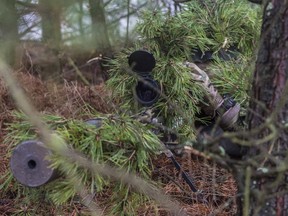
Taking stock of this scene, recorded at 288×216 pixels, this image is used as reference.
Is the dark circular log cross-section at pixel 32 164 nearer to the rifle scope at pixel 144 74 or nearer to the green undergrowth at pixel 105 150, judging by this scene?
the green undergrowth at pixel 105 150

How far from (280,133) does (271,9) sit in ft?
1.46

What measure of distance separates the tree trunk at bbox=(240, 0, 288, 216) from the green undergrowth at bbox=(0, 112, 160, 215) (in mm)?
638

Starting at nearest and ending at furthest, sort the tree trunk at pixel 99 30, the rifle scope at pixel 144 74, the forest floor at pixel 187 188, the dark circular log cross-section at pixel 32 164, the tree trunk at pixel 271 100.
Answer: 1. the tree trunk at pixel 271 100
2. the dark circular log cross-section at pixel 32 164
3. the rifle scope at pixel 144 74
4. the forest floor at pixel 187 188
5. the tree trunk at pixel 99 30

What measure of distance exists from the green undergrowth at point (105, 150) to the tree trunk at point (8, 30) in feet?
9.84

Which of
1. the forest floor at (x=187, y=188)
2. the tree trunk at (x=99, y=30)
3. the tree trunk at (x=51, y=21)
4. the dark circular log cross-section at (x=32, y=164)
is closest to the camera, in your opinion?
the dark circular log cross-section at (x=32, y=164)

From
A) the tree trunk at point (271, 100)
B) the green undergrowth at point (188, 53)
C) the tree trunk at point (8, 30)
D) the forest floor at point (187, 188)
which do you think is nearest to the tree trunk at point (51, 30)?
the tree trunk at point (8, 30)

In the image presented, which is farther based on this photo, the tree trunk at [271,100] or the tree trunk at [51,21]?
the tree trunk at [51,21]

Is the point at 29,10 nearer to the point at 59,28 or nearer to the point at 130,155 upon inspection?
the point at 59,28

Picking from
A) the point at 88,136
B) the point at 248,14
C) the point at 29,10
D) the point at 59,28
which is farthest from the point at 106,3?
the point at 88,136

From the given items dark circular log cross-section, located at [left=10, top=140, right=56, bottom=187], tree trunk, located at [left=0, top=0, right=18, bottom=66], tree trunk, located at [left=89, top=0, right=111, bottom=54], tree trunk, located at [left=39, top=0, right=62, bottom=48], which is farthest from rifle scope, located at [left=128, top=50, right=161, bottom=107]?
tree trunk, located at [left=89, top=0, right=111, bottom=54]

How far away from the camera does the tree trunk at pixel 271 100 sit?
180 centimetres

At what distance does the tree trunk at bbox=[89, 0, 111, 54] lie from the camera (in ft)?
18.7

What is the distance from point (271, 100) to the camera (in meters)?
1.84

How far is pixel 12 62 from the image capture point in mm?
5594
